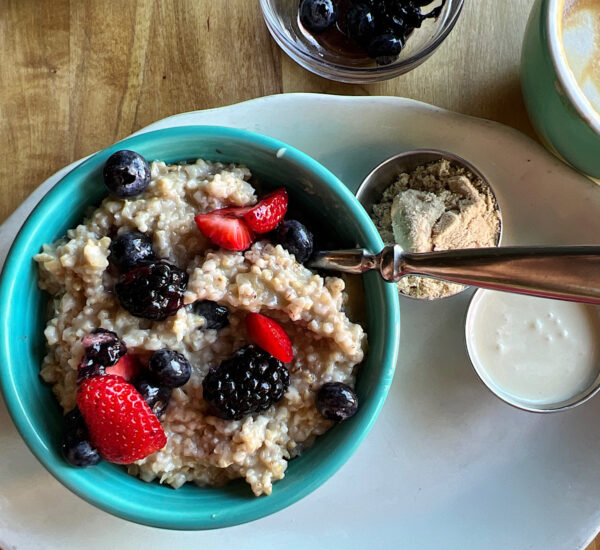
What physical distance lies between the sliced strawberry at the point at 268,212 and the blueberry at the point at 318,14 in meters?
0.47

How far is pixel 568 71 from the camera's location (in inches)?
57.8

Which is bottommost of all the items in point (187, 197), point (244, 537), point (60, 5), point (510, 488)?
point (244, 537)

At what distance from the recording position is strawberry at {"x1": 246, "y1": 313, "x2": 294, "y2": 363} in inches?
53.9

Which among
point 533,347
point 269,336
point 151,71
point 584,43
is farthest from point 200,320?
point 584,43

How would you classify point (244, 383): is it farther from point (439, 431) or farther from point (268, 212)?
point (439, 431)

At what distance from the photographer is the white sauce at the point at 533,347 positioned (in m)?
1.74

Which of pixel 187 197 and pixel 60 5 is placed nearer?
pixel 187 197

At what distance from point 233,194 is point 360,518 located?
854 millimetres

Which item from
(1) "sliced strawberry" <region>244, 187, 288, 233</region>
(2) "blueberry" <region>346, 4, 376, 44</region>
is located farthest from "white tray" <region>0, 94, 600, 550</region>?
(1) "sliced strawberry" <region>244, 187, 288, 233</region>

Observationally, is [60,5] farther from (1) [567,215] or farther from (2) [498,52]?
(1) [567,215]

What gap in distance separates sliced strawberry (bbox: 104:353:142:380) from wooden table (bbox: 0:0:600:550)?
23.6 inches

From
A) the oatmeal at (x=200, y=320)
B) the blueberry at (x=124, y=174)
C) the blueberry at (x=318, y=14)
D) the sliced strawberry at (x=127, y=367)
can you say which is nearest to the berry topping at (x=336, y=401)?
the oatmeal at (x=200, y=320)

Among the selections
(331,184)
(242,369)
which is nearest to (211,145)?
(331,184)

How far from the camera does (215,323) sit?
55.3 inches
